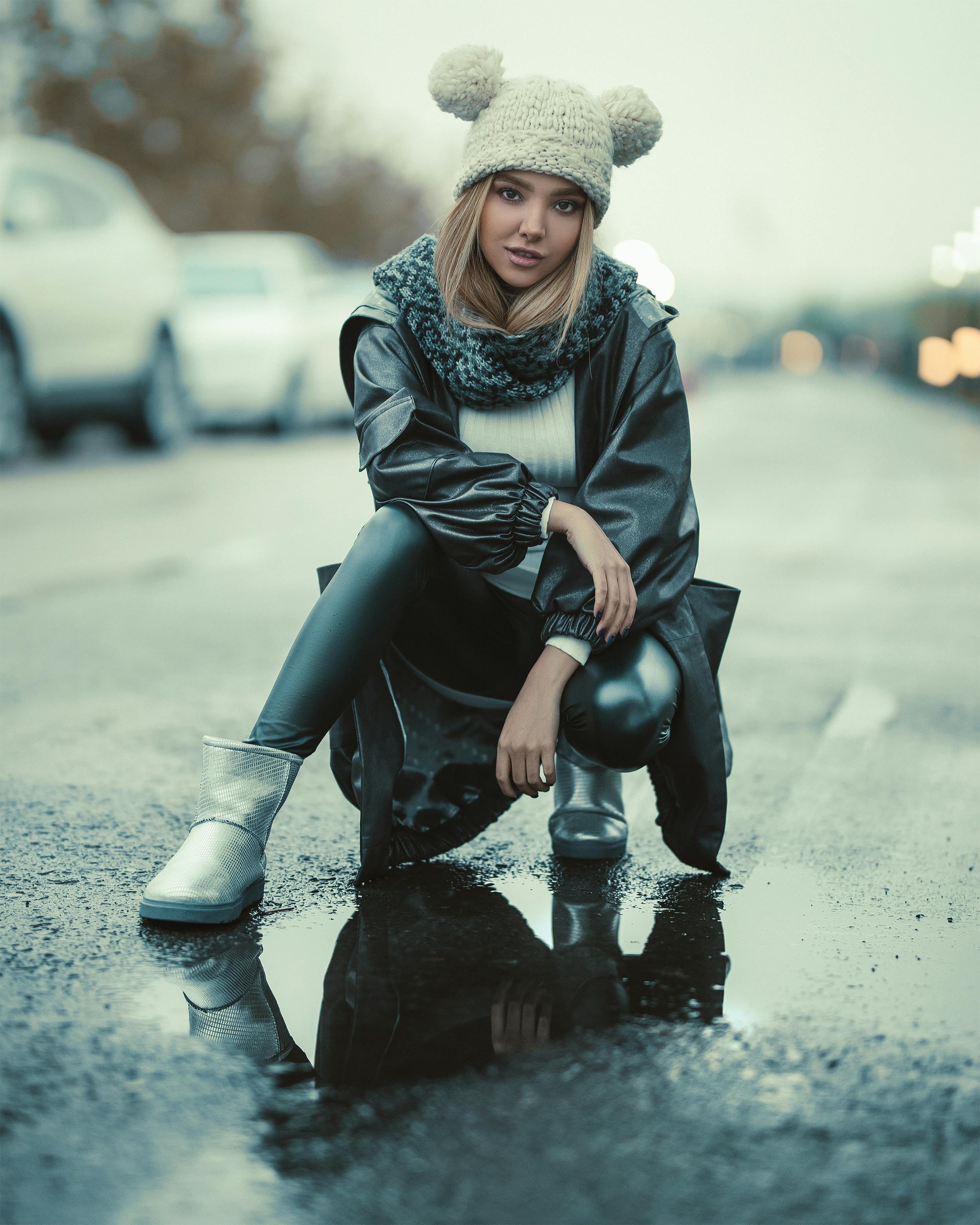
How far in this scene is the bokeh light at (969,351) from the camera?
21.6 meters

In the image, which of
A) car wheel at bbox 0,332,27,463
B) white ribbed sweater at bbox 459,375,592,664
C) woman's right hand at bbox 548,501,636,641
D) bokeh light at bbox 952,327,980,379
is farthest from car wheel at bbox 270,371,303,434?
woman's right hand at bbox 548,501,636,641

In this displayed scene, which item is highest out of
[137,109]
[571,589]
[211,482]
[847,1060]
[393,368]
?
[137,109]

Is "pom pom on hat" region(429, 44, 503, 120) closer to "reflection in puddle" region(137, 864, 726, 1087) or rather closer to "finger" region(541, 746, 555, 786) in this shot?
"finger" region(541, 746, 555, 786)

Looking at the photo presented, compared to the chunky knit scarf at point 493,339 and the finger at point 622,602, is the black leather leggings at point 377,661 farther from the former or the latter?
the chunky knit scarf at point 493,339

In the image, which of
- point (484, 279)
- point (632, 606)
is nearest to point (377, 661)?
point (632, 606)

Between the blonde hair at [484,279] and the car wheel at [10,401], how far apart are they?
7.23 meters

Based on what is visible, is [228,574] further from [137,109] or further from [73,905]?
[137,109]

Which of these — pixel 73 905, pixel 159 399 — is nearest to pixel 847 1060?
pixel 73 905

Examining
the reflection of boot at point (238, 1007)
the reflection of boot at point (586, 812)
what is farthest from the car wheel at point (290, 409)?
the reflection of boot at point (238, 1007)

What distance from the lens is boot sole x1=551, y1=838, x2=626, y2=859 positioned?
2.76 metres

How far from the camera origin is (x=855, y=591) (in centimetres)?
626

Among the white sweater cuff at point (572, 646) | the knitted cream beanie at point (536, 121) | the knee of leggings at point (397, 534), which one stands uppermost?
the knitted cream beanie at point (536, 121)

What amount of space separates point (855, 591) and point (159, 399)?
685 cm

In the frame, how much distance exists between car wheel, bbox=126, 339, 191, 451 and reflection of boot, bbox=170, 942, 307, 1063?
9645 mm
